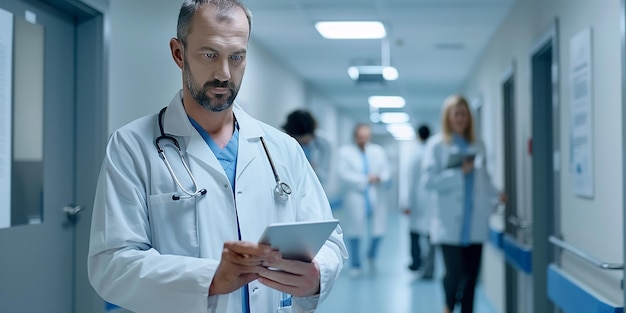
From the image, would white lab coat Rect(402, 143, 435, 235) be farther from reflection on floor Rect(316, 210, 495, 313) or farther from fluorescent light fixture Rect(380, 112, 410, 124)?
fluorescent light fixture Rect(380, 112, 410, 124)

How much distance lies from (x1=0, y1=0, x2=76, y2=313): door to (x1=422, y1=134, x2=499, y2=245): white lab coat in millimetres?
2531

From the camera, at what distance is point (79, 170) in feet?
10.0

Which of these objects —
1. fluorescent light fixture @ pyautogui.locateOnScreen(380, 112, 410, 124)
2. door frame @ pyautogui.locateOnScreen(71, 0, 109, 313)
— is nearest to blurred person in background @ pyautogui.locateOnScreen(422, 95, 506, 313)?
door frame @ pyautogui.locateOnScreen(71, 0, 109, 313)

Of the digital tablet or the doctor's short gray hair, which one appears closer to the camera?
the digital tablet

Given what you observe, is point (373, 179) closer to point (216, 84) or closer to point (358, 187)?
point (358, 187)

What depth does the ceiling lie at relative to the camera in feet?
18.1

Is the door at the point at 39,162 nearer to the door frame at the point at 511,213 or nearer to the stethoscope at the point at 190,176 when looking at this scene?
the stethoscope at the point at 190,176

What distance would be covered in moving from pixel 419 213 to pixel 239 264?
609 cm

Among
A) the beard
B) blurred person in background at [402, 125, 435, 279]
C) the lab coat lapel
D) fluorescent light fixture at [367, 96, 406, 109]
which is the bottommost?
blurred person in background at [402, 125, 435, 279]

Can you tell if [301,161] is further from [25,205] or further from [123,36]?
[123,36]

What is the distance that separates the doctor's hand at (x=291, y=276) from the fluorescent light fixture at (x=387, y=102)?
10.7m

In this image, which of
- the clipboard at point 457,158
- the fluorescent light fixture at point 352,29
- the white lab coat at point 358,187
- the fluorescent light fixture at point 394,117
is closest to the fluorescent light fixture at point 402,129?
the fluorescent light fixture at point 394,117

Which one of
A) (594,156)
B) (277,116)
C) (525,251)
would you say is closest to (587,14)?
(594,156)

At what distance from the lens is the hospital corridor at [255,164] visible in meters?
1.61
